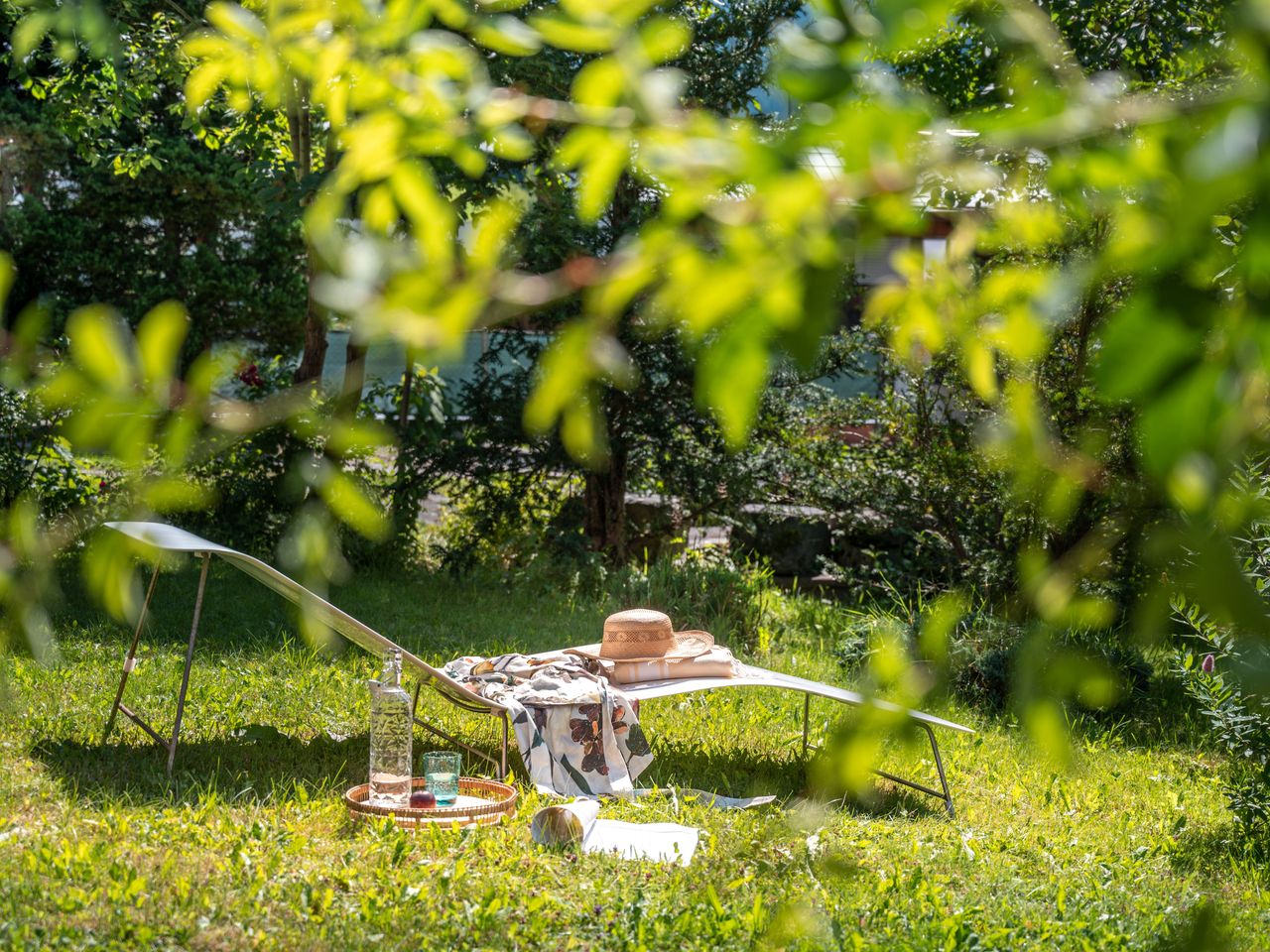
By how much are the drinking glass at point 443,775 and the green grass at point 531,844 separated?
0.93 ft

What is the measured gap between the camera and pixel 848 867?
1.07 m

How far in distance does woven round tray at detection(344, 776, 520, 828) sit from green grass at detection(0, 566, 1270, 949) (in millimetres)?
75

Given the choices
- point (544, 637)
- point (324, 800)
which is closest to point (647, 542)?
point (544, 637)

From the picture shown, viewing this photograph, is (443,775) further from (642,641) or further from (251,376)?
(251,376)

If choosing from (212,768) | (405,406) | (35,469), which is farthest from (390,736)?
(35,469)

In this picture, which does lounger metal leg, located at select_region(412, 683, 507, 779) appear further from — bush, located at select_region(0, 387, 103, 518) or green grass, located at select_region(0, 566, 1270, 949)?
bush, located at select_region(0, 387, 103, 518)

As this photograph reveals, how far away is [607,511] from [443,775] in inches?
198

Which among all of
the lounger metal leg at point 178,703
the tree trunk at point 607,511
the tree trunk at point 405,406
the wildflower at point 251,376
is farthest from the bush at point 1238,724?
the wildflower at point 251,376

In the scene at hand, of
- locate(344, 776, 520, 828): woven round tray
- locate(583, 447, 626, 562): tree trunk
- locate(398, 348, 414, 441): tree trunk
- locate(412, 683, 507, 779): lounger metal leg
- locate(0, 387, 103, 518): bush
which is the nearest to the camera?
locate(344, 776, 520, 828): woven round tray

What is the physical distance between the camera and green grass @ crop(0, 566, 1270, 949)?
131 inches

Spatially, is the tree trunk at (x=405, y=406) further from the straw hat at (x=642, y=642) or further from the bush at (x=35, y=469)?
the straw hat at (x=642, y=642)

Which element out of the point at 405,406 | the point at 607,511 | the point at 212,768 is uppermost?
the point at 405,406

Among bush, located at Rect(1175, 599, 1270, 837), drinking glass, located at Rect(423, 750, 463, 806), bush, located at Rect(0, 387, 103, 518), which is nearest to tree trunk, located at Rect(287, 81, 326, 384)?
bush, located at Rect(0, 387, 103, 518)

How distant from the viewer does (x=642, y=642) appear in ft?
17.8
